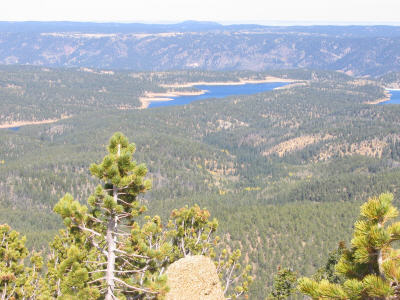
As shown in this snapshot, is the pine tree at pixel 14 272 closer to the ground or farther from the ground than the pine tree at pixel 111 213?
closer to the ground

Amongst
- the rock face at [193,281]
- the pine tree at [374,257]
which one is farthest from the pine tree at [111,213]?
the pine tree at [374,257]

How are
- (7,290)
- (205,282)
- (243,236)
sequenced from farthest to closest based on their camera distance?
(243,236)
(7,290)
(205,282)

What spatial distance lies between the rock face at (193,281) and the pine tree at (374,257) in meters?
10.8

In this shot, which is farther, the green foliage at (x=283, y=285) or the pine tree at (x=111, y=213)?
the green foliage at (x=283, y=285)

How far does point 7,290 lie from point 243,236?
109781 mm

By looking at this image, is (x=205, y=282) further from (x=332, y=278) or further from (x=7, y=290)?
(x=332, y=278)

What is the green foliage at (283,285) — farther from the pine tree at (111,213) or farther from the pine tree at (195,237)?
the pine tree at (111,213)

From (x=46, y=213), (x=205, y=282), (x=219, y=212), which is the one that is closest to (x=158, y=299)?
(x=205, y=282)

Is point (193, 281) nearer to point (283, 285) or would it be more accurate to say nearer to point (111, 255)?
point (111, 255)

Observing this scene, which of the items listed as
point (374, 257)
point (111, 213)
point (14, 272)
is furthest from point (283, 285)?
point (374, 257)

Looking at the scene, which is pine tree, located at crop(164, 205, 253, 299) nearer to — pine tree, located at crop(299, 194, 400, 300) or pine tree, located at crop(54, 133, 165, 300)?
pine tree, located at crop(54, 133, 165, 300)

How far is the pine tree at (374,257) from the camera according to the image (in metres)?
13.4

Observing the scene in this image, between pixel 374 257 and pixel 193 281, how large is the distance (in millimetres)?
12216

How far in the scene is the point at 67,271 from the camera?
21484 millimetres
